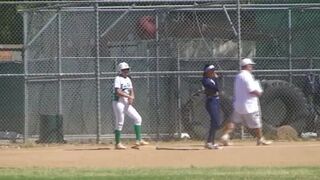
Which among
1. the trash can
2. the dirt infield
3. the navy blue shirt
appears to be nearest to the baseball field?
the dirt infield

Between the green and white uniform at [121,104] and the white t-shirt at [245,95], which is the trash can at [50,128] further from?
the white t-shirt at [245,95]

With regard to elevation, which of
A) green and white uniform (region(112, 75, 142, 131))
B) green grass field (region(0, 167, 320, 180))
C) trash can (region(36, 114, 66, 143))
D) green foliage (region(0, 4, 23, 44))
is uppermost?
green foliage (region(0, 4, 23, 44))

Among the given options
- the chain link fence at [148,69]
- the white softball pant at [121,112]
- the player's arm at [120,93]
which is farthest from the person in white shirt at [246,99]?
the chain link fence at [148,69]

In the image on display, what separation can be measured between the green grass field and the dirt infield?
755 millimetres

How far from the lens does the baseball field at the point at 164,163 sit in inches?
443

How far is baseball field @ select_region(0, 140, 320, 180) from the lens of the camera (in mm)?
11250

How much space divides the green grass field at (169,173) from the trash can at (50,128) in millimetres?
4633

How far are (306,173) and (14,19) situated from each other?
665 inches

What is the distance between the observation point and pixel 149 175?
1124cm

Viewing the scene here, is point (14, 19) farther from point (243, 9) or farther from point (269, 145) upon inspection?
point (269, 145)

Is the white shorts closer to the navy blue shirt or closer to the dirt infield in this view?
the dirt infield

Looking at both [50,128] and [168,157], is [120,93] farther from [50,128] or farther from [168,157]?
[50,128]

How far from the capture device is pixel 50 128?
56.4 ft

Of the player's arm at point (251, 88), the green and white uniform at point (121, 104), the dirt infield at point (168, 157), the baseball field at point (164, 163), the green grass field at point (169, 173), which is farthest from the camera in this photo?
the green and white uniform at point (121, 104)
